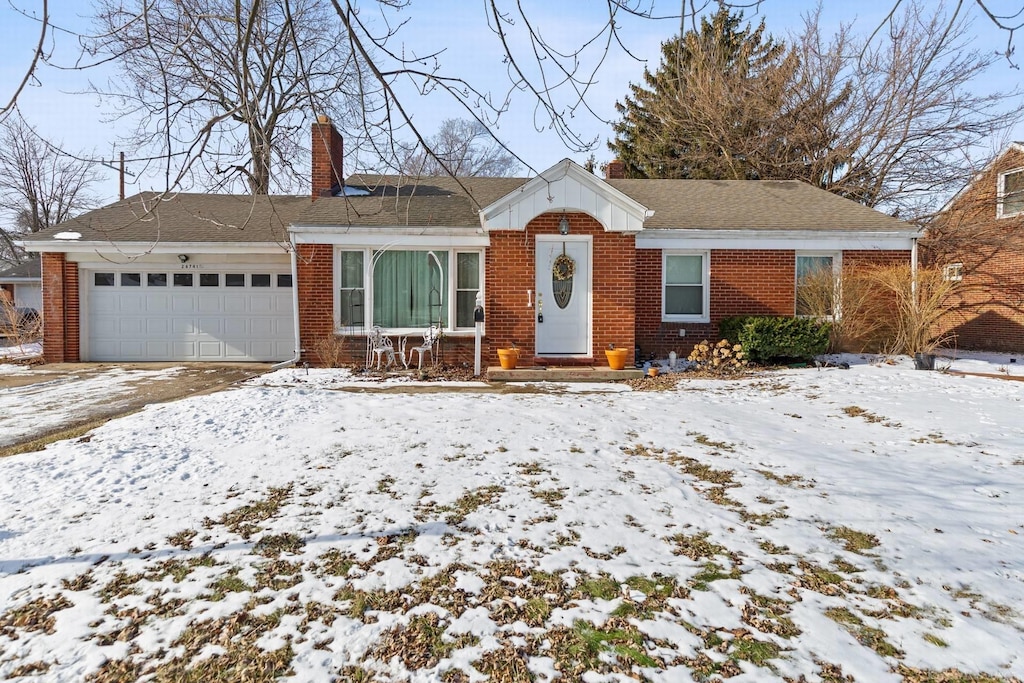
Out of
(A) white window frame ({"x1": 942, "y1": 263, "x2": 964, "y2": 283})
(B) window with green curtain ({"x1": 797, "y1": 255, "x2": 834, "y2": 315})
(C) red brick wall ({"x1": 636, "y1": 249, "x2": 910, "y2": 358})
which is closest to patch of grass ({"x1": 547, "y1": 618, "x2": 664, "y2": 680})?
(C) red brick wall ({"x1": 636, "y1": 249, "x2": 910, "y2": 358})

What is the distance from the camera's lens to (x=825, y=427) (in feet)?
20.9

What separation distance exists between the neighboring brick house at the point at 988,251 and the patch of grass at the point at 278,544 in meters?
18.1

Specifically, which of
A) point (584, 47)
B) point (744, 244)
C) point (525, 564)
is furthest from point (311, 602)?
point (744, 244)

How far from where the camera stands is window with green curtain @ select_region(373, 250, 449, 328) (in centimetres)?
1119

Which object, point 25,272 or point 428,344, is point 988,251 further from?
point 25,272

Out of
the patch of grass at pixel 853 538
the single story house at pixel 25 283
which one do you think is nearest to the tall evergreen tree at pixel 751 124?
the patch of grass at pixel 853 538

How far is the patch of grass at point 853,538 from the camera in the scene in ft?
11.1

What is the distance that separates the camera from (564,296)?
10.4 meters

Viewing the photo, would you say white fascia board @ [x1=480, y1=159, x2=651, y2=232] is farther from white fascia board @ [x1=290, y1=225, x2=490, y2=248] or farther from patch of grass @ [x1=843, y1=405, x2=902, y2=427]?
patch of grass @ [x1=843, y1=405, x2=902, y2=427]

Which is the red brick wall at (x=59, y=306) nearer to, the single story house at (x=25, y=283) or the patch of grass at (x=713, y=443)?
the patch of grass at (x=713, y=443)

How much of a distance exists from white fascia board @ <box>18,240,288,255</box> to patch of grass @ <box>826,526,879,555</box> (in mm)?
11137

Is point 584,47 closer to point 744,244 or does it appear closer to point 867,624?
point 867,624

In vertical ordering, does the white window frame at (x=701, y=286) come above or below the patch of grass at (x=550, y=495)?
above

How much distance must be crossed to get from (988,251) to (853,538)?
56.3 feet
